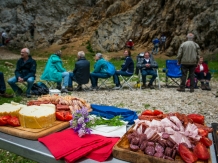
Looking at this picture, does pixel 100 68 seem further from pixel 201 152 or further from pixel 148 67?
pixel 201 152

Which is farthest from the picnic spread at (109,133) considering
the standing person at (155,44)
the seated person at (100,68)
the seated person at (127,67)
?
the standing person at (155,44)

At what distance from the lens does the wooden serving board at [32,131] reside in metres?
2.88

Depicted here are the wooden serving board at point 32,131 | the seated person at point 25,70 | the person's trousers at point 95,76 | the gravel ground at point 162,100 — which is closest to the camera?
the wooden serving board at point 32,131

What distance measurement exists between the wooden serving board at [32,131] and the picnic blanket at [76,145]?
0.09 m

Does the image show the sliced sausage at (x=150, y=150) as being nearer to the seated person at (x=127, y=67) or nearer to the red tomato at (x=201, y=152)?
the red tomato at (x=201, y=152)

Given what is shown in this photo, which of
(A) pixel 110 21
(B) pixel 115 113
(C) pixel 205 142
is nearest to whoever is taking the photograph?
(C) pixel 205 142

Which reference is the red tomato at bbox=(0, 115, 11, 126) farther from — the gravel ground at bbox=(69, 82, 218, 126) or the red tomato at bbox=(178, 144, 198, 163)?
the gravel ground at bbox=(69, 82, 218, 126)

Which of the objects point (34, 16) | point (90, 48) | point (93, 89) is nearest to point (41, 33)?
point (34, 16)

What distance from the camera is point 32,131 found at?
295 cm

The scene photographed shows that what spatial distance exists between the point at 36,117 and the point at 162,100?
589 cm

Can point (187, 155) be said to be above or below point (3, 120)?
below

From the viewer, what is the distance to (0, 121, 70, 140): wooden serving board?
9.46 feet

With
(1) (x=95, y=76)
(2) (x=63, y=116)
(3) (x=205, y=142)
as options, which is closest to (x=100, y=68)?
(1) (x=95, y=76)

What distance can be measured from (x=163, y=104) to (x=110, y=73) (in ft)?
9.42
